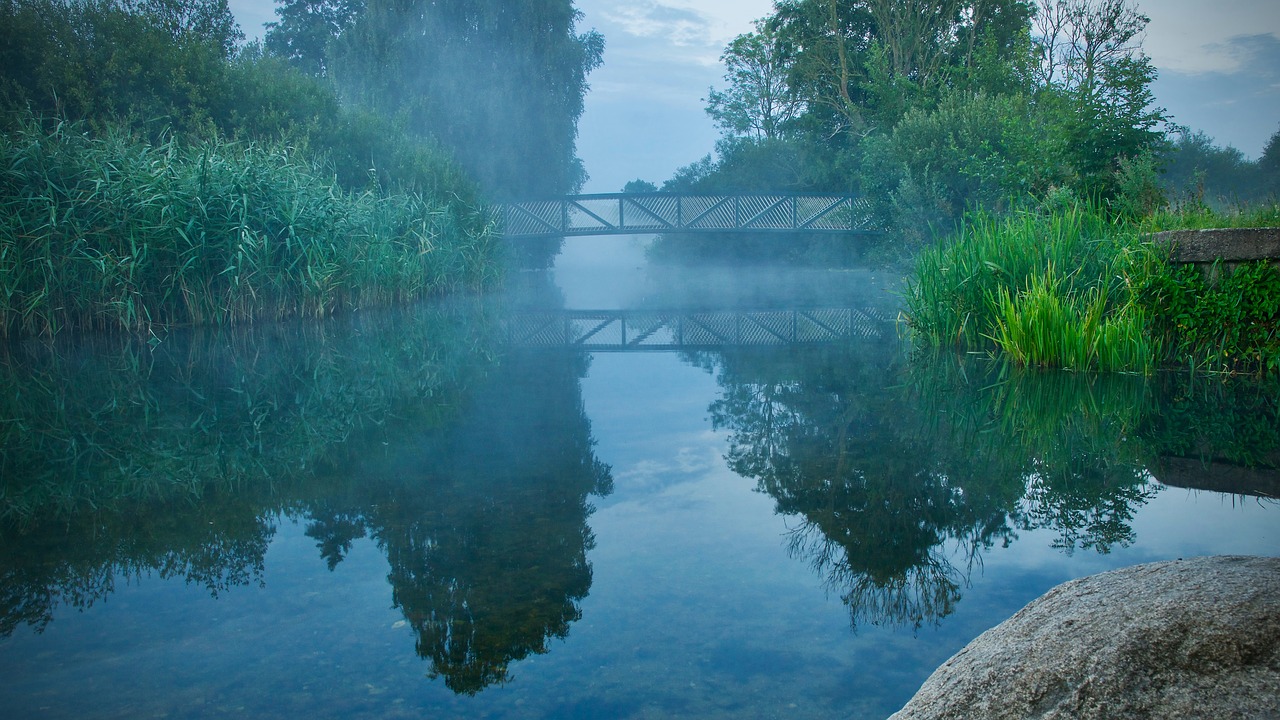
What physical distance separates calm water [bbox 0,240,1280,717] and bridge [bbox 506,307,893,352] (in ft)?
9.40


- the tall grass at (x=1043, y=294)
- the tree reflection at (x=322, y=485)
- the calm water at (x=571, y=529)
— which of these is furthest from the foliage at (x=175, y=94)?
the calm water at (x=571, y=529)

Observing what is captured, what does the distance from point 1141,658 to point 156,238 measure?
10.2 meters

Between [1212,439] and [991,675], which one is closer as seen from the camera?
[991,675]

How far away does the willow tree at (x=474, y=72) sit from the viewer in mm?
24438

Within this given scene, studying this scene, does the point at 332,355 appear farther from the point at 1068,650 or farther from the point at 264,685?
the point at 1068,650

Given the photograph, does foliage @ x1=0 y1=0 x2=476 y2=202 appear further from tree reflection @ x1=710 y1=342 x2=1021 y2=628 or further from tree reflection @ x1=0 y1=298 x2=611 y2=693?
tree reflection @ x1=710 y1=342 x2=1021 y2=628

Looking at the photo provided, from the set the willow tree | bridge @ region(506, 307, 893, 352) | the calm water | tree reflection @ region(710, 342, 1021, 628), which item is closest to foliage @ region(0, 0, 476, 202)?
the willow tree

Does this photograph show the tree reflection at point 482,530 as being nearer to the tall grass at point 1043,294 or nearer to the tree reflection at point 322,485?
the tree reflection at point 322,485

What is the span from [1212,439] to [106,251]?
10083 mm

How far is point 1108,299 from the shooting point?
6.54 m

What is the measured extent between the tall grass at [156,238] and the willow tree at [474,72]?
13565 millimetres

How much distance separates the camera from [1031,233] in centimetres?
671

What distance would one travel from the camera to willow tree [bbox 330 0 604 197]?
2444 cm

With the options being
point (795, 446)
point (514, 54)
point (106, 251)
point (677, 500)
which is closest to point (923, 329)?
point (795, 446)
